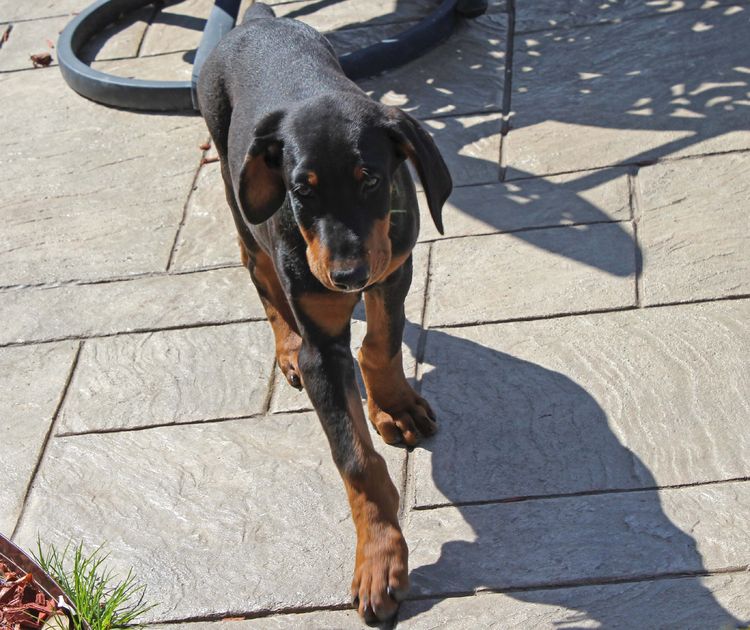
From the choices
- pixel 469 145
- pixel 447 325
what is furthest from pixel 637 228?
pixel 469 145

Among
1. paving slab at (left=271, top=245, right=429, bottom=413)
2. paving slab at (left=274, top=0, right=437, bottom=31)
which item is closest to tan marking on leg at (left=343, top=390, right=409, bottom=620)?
paving slab at (left=271, top=245, right=429, bottom=413)

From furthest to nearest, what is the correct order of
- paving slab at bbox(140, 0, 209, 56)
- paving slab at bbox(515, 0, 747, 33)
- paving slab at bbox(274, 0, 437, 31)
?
paving slab at bbox(140, 0, 209, 56) → paving slab at bbox(274, 0, 437, 31) → paving slab at bbox(515, 0, 747, 33)

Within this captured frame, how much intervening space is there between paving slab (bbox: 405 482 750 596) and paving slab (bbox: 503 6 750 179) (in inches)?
85.0

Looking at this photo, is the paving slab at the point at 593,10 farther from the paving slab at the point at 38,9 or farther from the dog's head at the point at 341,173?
the dog's head at the point at 341,173

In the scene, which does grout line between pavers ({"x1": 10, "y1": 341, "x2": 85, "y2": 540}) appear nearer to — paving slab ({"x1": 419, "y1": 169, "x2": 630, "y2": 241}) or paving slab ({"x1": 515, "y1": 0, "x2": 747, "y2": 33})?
paving slab ({"x1": 419, "y1": 169, "x2": 630, "y2": 241})

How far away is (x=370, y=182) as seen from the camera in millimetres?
3074

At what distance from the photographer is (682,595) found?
3092 mm

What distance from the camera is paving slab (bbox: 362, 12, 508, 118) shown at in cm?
591

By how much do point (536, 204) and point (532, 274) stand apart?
528 millimetres

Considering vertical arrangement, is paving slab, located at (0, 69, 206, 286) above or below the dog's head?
below

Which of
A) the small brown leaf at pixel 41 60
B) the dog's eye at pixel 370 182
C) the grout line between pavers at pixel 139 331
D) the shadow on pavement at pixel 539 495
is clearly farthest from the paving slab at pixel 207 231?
the small brown leaf at pixel 41 60

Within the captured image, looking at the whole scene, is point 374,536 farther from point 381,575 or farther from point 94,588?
point 94,588

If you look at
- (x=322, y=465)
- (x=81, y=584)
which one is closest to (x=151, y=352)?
(x=322, y=465)

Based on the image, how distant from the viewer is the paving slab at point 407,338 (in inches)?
164
